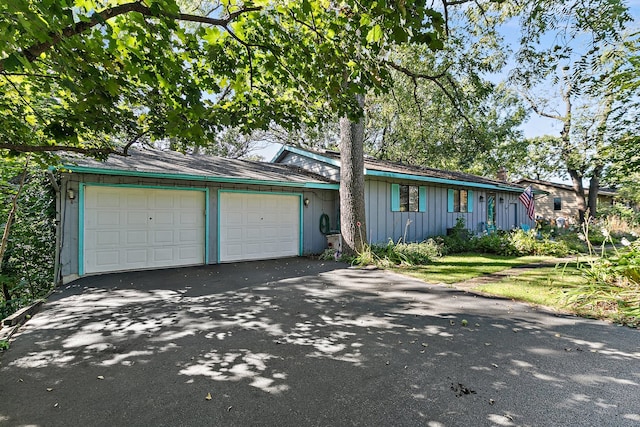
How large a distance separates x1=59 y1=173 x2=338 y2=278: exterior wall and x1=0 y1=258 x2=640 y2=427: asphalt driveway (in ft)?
5.35

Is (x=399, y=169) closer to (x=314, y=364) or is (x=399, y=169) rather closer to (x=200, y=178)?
(x=200, y=178)

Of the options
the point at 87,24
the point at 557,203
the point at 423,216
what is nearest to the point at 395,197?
the point at 423,216

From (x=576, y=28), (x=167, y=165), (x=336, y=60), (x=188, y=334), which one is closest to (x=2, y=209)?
(x=167, y=165)

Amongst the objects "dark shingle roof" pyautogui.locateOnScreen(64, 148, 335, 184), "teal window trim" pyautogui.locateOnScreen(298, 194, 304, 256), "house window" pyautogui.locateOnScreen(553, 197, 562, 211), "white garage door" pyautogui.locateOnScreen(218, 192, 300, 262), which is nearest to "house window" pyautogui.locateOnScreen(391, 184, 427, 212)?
"dark shingle roof" pyautogui.locateOnScreen(64, 148, 335, 184)

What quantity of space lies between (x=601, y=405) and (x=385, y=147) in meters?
20.3

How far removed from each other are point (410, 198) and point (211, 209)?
7.34 meters

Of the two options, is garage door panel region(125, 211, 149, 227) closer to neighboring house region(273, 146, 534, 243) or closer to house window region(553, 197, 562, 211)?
neighboring house region(273, 146, 534, 243)

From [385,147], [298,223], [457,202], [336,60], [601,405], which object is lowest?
[601,405]

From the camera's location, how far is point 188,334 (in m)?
3.73

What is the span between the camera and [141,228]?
24.3ft

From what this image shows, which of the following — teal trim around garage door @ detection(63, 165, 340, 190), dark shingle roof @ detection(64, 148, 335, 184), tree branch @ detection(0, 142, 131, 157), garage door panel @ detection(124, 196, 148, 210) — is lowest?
garage door panel @ detection(124, 196, 148, 210)

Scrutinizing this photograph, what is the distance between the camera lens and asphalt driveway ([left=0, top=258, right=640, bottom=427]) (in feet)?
7.43

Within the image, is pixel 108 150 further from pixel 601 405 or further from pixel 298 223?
pixel 298 223

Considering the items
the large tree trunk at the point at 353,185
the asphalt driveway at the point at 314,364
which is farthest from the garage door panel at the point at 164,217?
the large tree trunk at the point at 353,185
